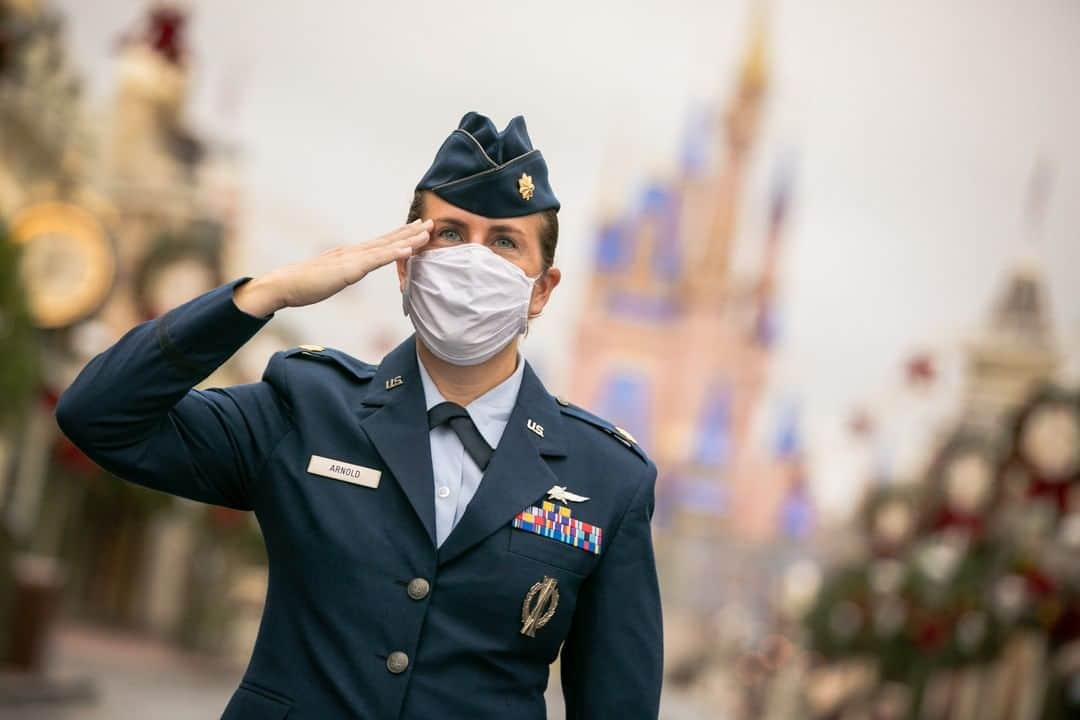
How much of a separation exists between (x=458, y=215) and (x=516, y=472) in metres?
0.40

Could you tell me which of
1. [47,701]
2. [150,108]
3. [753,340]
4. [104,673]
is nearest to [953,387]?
[753,340]

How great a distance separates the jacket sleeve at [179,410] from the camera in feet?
7.93

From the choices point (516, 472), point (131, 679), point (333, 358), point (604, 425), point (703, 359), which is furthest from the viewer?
point (703, 359)

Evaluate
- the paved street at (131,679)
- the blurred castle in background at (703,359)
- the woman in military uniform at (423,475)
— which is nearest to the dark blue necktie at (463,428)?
the woman in military uniform at (423,475)

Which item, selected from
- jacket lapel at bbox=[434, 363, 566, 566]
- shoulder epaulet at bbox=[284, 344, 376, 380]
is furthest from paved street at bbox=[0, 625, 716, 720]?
jacket lapel at bbox=[434, 363, 566, 566]

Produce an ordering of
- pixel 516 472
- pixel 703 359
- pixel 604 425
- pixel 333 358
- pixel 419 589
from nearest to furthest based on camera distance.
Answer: pixel 419 589 < pixel 516 472 < pixel 333 358 < pixel 604 425 < pixel 703 359

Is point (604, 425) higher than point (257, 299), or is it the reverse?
point (257, 299)

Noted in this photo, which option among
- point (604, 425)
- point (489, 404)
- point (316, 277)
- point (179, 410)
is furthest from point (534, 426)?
point (179, 410)

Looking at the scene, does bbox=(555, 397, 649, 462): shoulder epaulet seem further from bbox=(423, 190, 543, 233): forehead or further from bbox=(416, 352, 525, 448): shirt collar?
bbox=(423, 190, 543, 233): forehead

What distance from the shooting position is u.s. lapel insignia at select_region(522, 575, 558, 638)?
2506 millimetres

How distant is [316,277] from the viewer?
2471 millimetres

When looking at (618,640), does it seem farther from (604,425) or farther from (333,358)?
(333,358)

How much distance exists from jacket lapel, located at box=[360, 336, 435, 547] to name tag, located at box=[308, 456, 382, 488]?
0.03 meters

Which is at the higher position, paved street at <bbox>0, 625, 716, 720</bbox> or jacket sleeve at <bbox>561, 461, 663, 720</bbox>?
jacket sleeve at <bbox>561, 461, 663, 720</bbox>
